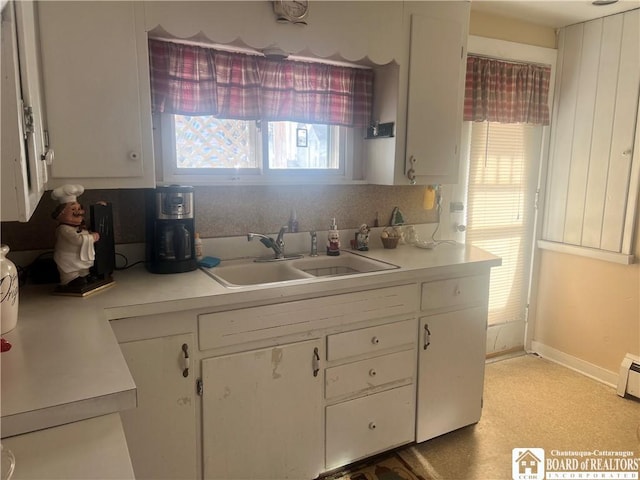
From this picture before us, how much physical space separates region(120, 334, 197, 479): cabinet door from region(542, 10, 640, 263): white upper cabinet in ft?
8.59

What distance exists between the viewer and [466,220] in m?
2.99

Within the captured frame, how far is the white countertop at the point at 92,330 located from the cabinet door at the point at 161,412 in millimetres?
157

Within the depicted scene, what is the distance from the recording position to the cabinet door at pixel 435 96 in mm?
2266

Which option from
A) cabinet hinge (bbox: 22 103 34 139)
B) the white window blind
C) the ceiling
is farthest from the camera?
the white window blind

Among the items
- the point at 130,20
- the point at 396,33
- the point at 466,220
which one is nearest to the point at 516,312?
the point at 466,220

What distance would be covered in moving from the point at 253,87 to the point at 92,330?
4.53ft

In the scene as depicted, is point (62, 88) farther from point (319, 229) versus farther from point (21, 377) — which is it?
point (319, 229)

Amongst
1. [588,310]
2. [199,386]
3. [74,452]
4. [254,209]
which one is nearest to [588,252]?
[588,310]

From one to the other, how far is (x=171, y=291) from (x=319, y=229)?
1.03 m

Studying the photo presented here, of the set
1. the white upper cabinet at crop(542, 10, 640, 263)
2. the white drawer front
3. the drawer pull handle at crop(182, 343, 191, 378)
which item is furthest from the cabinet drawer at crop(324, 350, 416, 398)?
the white upper cabinet at crop(542, 10, 640, 263)

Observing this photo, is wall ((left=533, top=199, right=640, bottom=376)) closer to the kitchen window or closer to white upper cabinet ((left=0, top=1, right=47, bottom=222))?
the kitchen window

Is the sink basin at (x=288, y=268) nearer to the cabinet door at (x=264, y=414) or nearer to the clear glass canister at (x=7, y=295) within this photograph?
the cabinet door at (x=264, y=414)

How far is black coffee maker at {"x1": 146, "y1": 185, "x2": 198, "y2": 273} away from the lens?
1858mm

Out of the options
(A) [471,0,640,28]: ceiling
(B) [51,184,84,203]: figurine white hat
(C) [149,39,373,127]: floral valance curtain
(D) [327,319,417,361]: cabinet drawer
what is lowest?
(D) [327,319,417,361]: cabinet drawer
